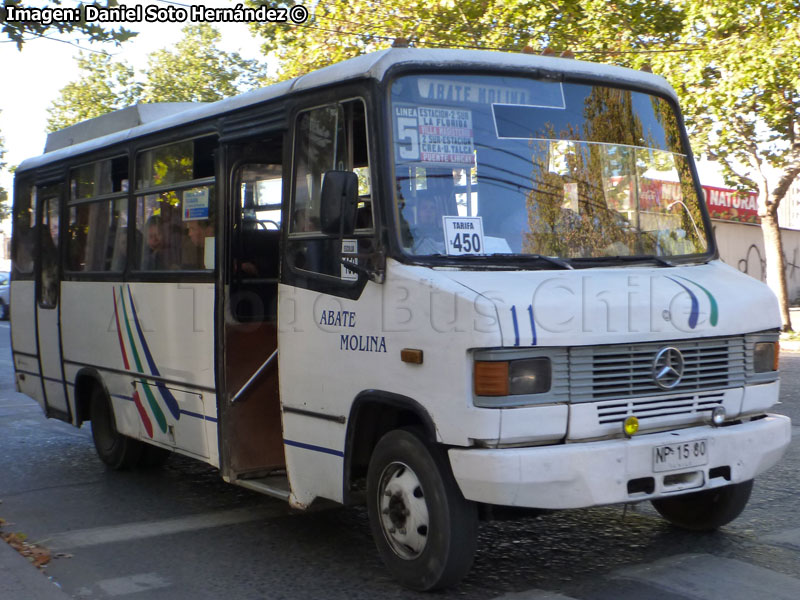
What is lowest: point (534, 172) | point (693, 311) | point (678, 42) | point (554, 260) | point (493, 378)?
point (493, 378)

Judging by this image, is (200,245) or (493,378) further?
(200,245)

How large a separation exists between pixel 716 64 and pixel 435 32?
5952mm

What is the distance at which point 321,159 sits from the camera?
549 centimetres

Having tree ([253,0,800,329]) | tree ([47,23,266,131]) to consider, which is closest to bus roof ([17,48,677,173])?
tree ([253,0,800,329])

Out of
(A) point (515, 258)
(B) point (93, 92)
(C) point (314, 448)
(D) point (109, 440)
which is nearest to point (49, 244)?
(D) point (109, 440)

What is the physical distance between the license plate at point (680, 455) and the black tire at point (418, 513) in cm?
88

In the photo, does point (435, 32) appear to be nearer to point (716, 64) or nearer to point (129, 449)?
point (716, 64)

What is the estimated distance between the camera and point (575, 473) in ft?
14.6

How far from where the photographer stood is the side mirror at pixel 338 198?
4.89 m

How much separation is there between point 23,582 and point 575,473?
2735 mm

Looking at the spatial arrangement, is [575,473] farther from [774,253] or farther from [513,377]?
[774,253]

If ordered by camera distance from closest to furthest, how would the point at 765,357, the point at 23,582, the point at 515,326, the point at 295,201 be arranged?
the point at 515,326, the point at 23,582, the point at 765,357, the point at 295,201

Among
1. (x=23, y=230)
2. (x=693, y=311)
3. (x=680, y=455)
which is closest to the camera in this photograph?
(x=680, y=455)

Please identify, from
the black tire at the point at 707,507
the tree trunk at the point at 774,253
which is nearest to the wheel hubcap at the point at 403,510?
the black tire at the point at 707,507
